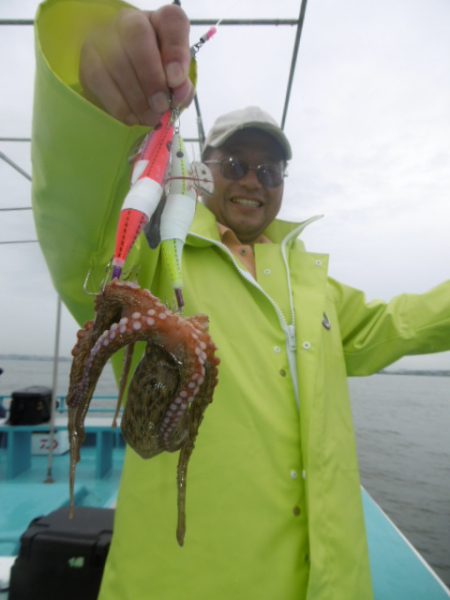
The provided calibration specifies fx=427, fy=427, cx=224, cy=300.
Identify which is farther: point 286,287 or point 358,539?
point 286,287

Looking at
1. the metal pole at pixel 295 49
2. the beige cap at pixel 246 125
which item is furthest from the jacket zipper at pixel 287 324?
the metal pole at pixel 295 49

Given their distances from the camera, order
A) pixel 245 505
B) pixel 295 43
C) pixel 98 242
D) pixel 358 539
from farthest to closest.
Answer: pixel 295 43
pixel 358 539
pixel 245 505
pixel 98 242

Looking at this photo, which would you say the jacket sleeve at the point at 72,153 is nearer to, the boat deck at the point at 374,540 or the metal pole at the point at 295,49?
the metal pole at the point at 295,49

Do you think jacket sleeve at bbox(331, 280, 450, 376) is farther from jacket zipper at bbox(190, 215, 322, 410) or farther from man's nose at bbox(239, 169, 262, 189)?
man's nose at bbox(239, 169, 262, 189)

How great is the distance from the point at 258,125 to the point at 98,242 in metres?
1.32

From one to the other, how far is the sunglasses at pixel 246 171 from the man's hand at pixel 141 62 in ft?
3.73

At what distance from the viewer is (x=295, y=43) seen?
395 cm

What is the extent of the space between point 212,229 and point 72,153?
89 cm

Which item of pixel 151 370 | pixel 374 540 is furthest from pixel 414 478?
pixel 151 370

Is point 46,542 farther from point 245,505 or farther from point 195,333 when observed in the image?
point 195,333

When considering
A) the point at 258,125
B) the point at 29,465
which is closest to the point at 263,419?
the point at 258,125

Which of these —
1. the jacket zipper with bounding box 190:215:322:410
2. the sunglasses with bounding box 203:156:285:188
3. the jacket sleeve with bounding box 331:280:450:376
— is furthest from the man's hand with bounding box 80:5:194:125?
the jacket sleeve with bounding box 331:280:450:376

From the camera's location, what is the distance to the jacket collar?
215cm

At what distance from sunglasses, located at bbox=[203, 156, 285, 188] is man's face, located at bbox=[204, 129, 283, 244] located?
0.7 inches
